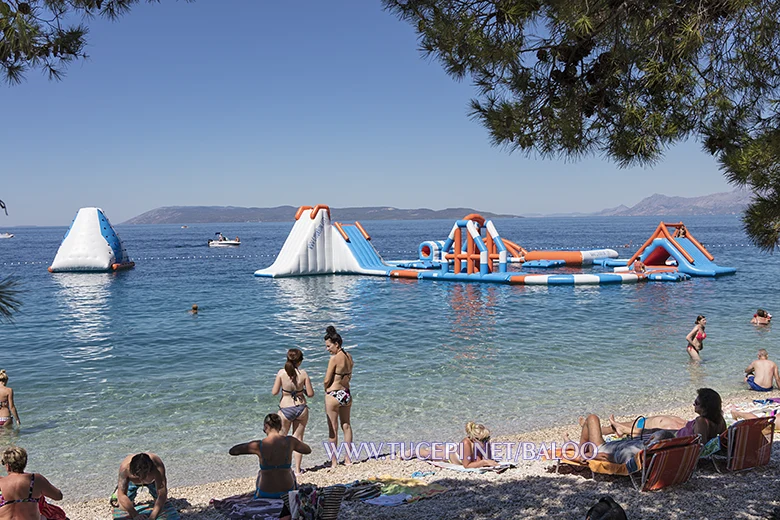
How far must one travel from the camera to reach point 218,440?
7734 millimetres

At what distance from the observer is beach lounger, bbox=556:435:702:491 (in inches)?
199

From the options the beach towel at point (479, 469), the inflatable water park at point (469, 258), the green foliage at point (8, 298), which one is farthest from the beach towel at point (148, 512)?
the inflatable water park at point (469, 258)

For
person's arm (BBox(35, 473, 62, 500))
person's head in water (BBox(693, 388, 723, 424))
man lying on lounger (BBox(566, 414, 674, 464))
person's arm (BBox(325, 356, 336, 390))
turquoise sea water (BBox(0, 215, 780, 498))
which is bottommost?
turquoise sea water (BBox(0, 215, 780, 498))

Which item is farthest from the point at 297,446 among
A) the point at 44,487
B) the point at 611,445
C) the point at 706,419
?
the point at 706,419

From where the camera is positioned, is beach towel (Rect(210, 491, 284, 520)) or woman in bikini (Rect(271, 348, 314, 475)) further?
woman in bikini (Rect(271, 348, 314, 475))

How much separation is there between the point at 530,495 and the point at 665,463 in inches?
42.0

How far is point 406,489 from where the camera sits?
5543mm

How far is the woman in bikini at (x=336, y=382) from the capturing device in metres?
6.25

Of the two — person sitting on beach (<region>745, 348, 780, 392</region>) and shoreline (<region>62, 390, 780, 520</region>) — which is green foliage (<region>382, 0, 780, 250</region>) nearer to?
shoreline (<region>62, 390, 780, 520</region>)

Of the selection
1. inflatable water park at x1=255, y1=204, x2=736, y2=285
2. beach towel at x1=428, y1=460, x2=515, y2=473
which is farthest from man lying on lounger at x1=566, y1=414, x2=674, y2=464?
inflatable water park at x1=255, y1=204, x2=736, y2=285

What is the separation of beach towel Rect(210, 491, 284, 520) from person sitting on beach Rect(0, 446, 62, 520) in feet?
4.32

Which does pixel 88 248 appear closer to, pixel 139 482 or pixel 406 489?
pixel 139 482

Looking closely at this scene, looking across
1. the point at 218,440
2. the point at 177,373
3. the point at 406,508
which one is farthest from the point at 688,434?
the point at 177,373

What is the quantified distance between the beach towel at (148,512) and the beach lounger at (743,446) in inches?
178
